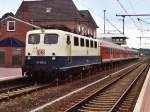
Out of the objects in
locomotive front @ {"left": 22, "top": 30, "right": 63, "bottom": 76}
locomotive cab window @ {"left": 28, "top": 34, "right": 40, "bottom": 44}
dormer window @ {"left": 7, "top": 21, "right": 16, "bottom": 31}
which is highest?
dormer window @ {"left": 7, "top": 21, "right": 16, "bottom": 31}

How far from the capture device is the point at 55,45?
23953 millimetres

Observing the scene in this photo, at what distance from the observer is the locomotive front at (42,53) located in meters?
23.7

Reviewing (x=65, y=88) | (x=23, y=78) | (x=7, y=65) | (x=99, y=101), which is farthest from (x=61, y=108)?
(x=7, y=65)

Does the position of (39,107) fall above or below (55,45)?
below

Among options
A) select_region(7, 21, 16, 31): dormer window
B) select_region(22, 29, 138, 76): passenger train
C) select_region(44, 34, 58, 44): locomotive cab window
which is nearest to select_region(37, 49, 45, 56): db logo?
select_region(22, 29, 138, 76): passenger train

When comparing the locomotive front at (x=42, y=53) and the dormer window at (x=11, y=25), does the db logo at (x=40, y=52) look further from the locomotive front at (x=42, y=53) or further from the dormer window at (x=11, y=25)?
the dormer window at (x=11, y=25)

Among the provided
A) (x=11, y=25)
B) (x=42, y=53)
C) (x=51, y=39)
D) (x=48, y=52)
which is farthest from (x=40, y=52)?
(x=11, y=25)

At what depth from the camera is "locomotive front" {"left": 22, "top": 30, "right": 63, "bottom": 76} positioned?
77.7ft

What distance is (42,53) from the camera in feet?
78.8

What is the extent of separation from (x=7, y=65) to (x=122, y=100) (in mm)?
29051

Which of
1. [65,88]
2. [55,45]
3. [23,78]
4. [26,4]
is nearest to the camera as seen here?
[65,88]

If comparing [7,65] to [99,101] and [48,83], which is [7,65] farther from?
[99,101]

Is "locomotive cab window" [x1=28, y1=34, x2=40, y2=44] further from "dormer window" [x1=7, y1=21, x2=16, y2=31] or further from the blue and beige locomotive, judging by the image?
"dormer window" [x1=7, y1=21, x2=16, y2=31]

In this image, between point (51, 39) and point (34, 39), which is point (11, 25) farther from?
point (51, 39)
